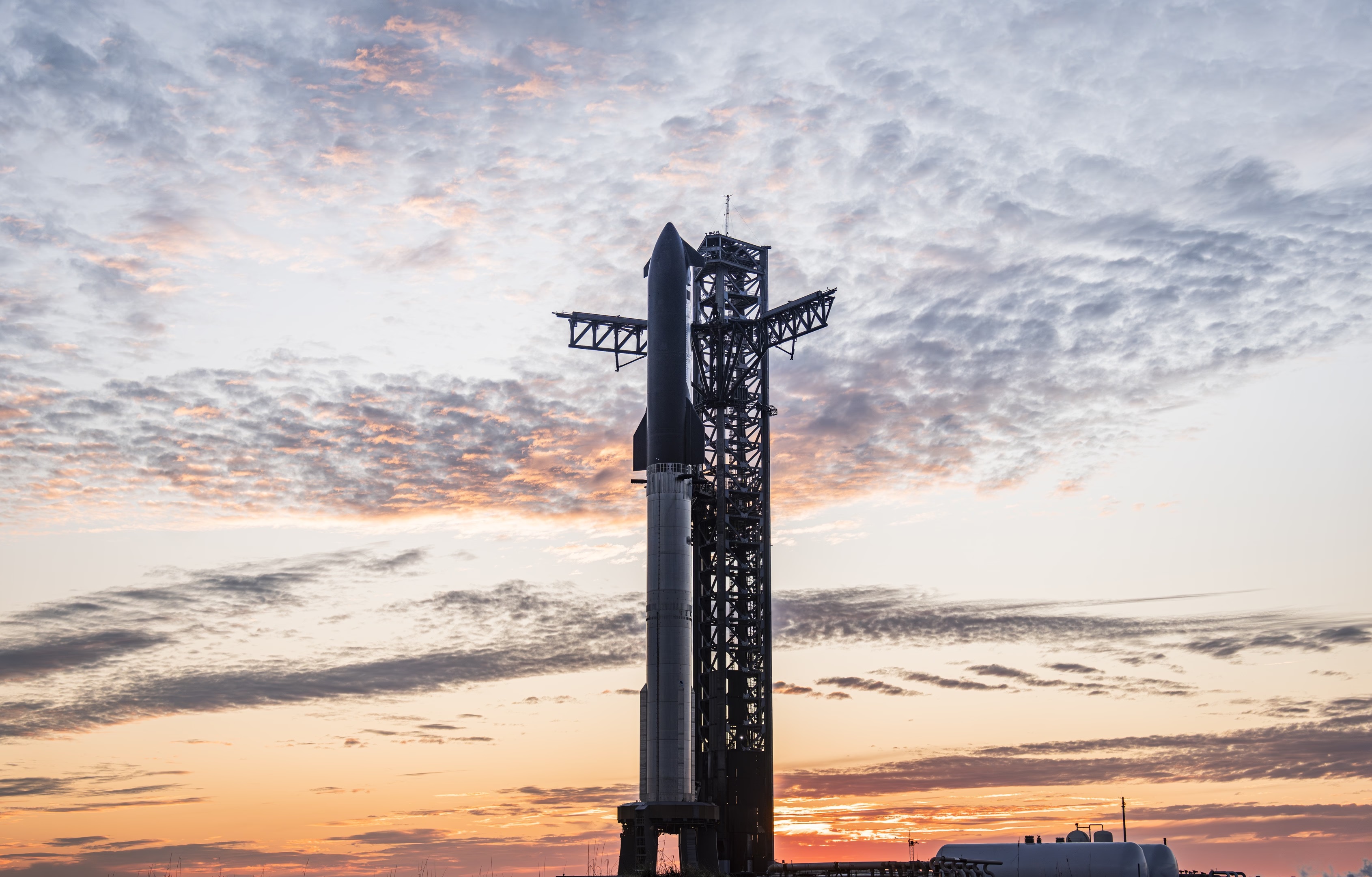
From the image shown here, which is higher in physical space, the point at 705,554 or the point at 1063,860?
the point at 705,554

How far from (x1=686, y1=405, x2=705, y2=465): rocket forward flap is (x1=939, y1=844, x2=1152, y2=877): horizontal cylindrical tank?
28.3 meters

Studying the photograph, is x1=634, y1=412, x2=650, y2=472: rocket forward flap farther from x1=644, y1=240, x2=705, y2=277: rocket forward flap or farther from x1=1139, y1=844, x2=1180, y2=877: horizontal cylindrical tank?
x1=1139, y1=844, x2=1180, y2=877: horizontal cylindrical tank

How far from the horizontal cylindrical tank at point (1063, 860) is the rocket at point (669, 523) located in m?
19.8

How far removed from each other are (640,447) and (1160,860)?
37852mm

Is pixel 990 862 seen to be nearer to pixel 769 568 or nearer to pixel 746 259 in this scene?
pixel 769 568

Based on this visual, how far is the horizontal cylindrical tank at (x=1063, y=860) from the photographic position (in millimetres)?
74000

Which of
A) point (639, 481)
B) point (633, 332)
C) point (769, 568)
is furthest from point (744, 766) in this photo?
point (633, 332)

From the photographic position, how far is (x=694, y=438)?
79.0m

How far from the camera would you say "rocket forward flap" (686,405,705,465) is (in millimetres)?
78250

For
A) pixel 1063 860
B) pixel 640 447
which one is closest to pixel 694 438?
pixel 640 447

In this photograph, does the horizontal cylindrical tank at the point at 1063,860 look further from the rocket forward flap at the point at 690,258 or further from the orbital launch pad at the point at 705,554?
the rocket forward flap at the point at 690,258

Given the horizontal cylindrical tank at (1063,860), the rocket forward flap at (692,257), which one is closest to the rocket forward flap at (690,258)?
the rocket forward flap at (692,257)

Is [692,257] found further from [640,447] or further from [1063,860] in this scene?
[1063,860]

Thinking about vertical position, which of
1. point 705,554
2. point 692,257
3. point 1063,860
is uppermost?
point 692,257
